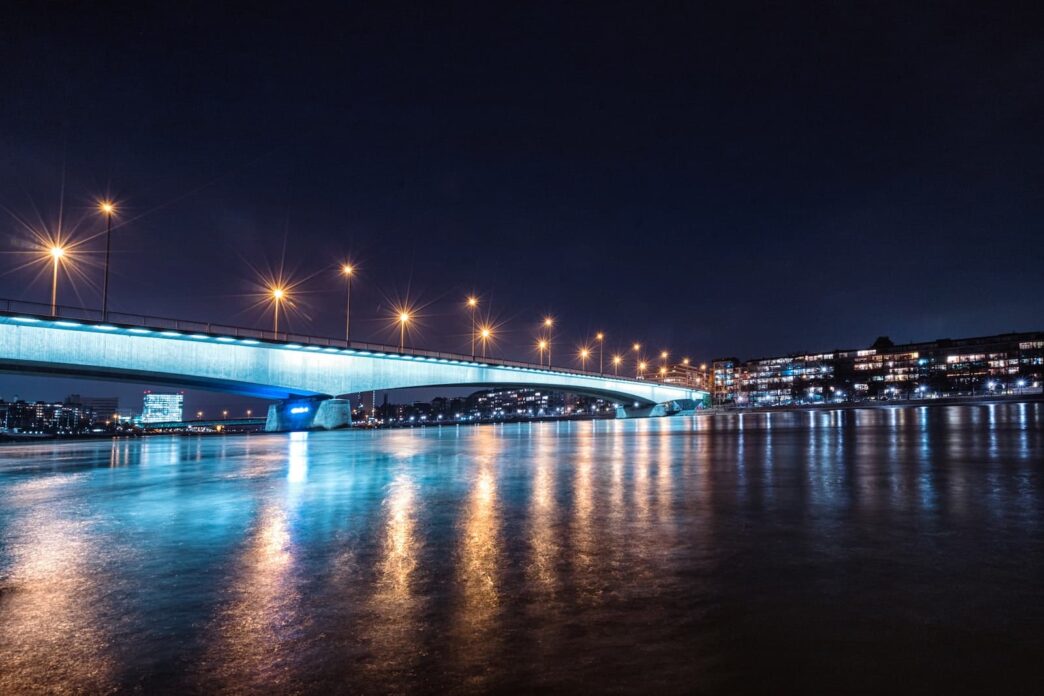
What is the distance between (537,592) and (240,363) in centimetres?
5357

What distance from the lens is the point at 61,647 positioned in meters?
4.15

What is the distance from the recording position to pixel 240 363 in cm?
5250

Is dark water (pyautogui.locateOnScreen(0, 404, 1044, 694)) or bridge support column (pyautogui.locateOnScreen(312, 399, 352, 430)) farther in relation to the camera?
bridge support column (pyautogui.locateOnScreen(312, 399, 352, 430))

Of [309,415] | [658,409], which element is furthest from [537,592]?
[658,409]

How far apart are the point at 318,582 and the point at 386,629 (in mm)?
1595

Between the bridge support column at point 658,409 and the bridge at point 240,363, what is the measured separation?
56150 millimetres

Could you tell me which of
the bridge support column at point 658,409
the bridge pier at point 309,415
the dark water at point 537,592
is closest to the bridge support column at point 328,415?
the bridge pier at point 309,415

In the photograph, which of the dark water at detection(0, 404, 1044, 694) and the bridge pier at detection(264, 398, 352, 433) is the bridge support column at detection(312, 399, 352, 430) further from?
the dark water at detection(0, 404, 1044, 694)

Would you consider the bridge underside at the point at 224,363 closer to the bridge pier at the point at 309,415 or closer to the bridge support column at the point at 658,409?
the bridge pier at the point at 309,415

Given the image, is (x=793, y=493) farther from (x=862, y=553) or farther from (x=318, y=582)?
(x=318, y=582)

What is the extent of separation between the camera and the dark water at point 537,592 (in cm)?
362

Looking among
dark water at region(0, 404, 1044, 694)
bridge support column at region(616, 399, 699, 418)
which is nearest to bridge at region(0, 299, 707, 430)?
dark water at region(0, 404, 1044, 694)

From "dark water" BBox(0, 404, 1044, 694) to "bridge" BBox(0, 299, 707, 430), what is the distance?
38983mm

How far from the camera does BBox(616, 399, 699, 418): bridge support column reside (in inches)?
5207
